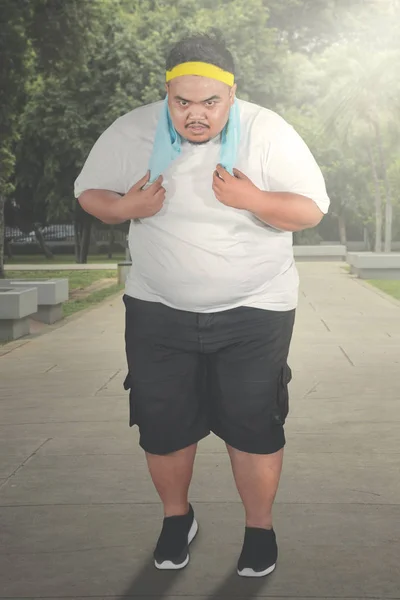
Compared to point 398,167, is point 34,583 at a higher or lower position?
lower

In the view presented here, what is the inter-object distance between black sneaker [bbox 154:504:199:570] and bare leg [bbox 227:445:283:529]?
0.28 metres

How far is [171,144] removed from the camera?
383cm

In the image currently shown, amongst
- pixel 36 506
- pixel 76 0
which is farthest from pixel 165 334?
pixel 76 0

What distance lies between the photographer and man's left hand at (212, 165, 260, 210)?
370cm

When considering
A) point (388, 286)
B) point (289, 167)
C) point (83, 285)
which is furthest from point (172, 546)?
point (83, 285)

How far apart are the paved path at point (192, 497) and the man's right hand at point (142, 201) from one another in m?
1.28

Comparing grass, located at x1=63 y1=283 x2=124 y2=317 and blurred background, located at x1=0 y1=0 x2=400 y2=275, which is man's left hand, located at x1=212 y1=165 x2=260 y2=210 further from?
blurred background, located at x1=0 y1=0 x2=400 y2=275

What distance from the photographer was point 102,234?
65750 mm

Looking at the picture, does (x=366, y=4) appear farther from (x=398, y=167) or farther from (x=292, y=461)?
(x=292, y=461)

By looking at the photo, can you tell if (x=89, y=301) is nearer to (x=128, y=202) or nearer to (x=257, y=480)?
(x=257, y=480)

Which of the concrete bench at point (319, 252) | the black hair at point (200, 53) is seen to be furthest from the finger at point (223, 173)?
the concrete bench at point (319, 252)

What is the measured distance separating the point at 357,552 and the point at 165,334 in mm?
1188

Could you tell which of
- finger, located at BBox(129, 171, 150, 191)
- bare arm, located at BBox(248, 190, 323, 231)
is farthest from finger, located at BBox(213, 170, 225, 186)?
finger, located at BBox(129, 171, 150, 191)

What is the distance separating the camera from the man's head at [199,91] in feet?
12.4
